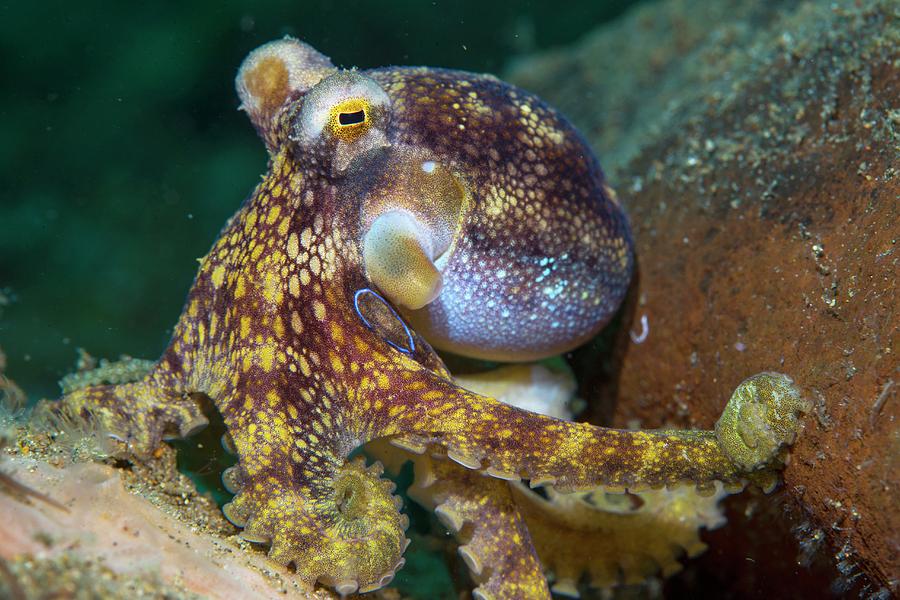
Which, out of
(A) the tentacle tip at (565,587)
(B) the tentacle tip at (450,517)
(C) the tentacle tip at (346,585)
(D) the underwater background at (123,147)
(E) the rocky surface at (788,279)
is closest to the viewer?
(C) the tentacle tip at (346,585)

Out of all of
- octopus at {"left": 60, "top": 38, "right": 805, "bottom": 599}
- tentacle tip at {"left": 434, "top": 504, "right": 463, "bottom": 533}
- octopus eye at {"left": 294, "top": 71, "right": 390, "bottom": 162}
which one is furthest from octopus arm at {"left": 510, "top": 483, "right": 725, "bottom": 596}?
octopus eye at {"left": 294, "top": 71, "right": 390, "bottom": 162}

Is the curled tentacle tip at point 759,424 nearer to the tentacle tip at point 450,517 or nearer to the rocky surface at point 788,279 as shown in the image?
the rocky surface at point 788,279

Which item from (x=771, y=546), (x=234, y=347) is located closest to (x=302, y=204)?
(x=234, y=347)

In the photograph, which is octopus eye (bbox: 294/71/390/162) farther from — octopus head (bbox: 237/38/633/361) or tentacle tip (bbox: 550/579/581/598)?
tentacle tip (bbox: 550/579/581/598)

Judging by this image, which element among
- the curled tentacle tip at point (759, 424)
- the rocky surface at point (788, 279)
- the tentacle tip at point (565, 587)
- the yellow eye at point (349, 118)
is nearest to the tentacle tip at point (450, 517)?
the tentacle tip at point (565, 587)

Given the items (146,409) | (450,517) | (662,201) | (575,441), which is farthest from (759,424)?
(146,409)

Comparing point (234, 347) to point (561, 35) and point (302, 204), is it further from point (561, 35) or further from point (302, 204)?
point (561, 35)

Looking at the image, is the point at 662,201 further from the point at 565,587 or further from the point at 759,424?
the point at 565,587
